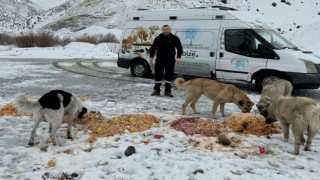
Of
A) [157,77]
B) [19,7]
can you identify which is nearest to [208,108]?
[157,77]

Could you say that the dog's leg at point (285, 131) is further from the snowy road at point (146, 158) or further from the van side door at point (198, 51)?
A: the van side door at point (198, 51)

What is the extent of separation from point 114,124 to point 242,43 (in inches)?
238

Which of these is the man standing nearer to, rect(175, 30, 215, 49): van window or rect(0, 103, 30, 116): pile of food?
rect(175, 30, 215, 49): van window

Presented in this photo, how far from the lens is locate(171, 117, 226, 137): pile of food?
22.0ft

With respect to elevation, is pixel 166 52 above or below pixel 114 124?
above

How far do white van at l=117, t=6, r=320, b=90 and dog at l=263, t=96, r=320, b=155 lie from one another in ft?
15.7

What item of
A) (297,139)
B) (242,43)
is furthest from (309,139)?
(242,43)

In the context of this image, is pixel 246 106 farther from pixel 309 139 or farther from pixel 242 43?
pixel 242 43

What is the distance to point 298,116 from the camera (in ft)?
19.1

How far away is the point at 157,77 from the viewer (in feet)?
35.9

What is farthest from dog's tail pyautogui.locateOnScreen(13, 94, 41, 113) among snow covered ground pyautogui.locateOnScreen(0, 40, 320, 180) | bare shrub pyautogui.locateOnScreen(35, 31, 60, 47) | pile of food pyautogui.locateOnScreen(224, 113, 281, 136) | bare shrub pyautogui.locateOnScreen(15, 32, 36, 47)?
bare shrub pyautogui.locateOnScreen(35, 31, 60, 47)

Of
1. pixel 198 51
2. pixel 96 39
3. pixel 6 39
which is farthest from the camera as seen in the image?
pixel 96 39

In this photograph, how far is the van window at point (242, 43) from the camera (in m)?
11.4

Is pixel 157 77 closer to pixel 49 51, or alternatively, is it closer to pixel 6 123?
pixel 6 123
